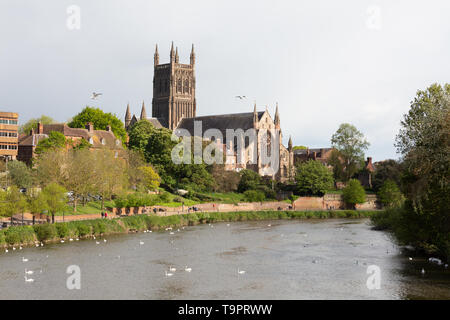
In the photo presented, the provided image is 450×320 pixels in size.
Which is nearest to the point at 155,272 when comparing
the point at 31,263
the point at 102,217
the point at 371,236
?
the point at 31,263

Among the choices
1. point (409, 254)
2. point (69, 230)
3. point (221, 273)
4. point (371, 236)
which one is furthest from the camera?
point (371, 236)

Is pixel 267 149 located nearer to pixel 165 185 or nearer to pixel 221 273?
pixel 165 185

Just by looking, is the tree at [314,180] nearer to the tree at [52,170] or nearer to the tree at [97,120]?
the tree at [97,120]

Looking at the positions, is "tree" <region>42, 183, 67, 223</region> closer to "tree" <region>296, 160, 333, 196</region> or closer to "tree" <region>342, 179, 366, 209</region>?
"tree" <region>296, 160, 333, 196</region>

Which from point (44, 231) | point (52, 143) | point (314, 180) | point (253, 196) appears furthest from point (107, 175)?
point (314, 180)

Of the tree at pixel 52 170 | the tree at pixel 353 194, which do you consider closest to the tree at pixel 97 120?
the tree at pixel 52 170

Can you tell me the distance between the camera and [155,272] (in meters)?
40.7

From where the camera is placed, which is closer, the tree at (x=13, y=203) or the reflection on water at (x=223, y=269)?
the reflection on water at (x=223, y=269)

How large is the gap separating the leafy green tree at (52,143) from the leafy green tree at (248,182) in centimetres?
4114

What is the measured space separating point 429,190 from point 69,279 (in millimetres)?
24963

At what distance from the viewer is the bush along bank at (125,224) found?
51688mm

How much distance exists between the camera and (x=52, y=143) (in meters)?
82.1

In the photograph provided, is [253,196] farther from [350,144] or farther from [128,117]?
[128,117]

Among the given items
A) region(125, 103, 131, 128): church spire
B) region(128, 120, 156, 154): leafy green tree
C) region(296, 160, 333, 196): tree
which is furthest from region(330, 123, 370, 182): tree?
region(125, 103, 131, 128): church spire
